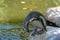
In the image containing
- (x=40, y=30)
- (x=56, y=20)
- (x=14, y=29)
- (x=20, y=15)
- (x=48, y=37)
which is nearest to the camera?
(x=48, y=37)

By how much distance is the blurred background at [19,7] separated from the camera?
Result: 238cm

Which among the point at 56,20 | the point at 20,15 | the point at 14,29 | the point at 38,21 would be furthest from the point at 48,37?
the point at 20,15

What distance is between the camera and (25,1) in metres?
2.49

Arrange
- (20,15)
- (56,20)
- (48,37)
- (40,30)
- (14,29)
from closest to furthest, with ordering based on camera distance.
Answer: (48,37), (40,30), (56,20), (14,29), (20,15)

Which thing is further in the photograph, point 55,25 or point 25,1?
point 25,1

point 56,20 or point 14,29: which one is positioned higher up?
point 56,20

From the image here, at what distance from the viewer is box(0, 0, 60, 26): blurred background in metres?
2.38

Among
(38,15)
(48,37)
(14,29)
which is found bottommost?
(14,29)

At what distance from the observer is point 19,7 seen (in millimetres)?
2455

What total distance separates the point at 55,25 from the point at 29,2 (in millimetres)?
851

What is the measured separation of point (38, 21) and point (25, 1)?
1.01m

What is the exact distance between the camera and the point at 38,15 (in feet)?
5.03

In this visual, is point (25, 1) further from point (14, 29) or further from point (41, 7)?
point (14, 29)

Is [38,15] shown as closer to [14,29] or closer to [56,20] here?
[56,20]
